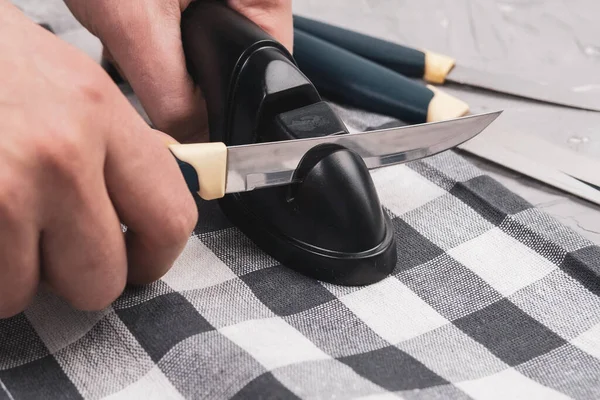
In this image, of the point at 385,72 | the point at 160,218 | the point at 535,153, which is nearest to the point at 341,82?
the point at 385,72

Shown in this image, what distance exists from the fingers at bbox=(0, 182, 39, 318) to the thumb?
0.91 ft

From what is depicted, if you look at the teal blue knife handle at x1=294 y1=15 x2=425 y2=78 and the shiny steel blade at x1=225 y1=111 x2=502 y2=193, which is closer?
the shiny steel blade at x1=225 y1=111 x2=502 y2=193

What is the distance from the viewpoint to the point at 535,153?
2.75 ft

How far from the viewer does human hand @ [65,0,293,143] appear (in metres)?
0.72

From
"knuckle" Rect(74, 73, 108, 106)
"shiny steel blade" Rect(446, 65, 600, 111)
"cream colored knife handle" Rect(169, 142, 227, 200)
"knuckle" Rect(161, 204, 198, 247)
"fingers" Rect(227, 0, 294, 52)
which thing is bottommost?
"shiny steel blade" Rect(446, 65, 600, 111)

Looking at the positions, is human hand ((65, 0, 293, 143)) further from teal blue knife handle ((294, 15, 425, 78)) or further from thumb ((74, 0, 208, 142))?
→ teal blue knife handle ((294, 15, 425, 78))

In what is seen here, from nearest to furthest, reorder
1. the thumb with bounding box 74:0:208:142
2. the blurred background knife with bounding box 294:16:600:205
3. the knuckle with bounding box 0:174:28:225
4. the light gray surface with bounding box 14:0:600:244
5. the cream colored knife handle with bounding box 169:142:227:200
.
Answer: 1. the knuckle with bounding box 0:174:28:225
2. the cream colored knife handle with bounding box 169:142:227:200
3. the thumb with bounding box 74:0:208:142
4. the blurred background knife with bounding box 294:16:600:205
5. the light gray surface with bounding box 14:0:600:244

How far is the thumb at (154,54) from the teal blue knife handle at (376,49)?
319mm

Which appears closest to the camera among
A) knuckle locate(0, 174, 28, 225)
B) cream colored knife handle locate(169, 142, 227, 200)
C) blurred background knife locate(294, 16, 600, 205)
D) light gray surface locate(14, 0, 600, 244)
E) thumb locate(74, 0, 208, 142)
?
knuckle locate(0, 174, 28, 225)

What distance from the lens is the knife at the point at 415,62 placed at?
3.24ft

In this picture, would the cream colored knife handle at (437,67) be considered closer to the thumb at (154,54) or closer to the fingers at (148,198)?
the thumb at (154,54)

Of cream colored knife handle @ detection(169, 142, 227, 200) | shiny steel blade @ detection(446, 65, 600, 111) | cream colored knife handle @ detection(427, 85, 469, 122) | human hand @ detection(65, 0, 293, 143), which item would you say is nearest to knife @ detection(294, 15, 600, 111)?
shiny steel blade @ detection(446, 65, 600, 111)

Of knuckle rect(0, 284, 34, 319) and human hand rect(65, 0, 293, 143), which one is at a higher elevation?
human hand rect(65, 0, 293, 143)

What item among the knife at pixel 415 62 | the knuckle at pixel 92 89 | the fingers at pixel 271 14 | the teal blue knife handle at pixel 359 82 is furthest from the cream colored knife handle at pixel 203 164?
the knife at pixel 415 62
